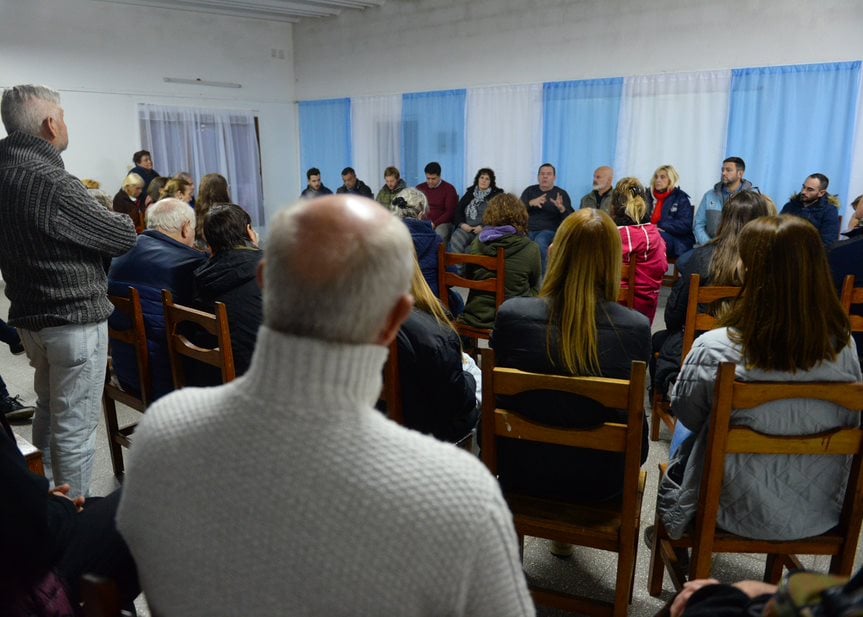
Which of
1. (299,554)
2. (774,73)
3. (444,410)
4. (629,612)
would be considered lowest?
(629,612)

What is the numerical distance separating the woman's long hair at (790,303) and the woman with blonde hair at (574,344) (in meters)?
0.26

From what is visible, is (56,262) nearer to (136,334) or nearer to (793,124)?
(136,334)

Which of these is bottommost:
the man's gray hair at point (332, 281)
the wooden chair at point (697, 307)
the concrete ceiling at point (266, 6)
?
the wooden chair at point (697, 307)

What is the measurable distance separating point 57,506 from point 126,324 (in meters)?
1.26

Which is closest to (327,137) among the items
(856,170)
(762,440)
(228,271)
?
(856,170)

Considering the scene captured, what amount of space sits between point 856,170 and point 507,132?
3315 millimetres

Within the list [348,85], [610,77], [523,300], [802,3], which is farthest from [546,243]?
[523,300]

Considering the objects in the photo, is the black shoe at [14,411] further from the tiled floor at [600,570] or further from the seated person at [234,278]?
the tiled floor at [600,570]

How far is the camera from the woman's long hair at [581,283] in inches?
62.6

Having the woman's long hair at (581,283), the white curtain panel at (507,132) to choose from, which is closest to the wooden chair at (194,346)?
the woman's long hair at (581,283)

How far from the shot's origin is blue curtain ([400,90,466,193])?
748cm

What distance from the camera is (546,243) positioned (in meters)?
6.16

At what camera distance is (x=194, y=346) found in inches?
83.6

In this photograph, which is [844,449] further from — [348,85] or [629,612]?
[348,85]
